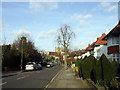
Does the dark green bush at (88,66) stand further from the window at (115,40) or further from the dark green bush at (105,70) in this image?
the window at (115,40)

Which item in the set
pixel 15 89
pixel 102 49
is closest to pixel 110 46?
pixel 102 49

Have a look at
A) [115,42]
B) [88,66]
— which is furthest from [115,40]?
[88,66]

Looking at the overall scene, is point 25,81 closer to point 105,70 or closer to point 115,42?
point 105,70

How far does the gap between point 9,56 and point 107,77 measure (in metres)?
32.4

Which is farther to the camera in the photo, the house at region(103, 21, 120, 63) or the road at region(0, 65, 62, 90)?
the house at region(103, 21, 120, 63)

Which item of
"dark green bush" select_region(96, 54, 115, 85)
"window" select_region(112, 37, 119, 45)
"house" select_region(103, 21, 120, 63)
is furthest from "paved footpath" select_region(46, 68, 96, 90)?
"window" select_region(112, 37, 119, 45)

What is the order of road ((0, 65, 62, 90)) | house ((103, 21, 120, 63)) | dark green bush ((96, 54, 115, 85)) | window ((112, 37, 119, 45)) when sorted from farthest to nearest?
window ((112, 37, 119, 45))
house ((103, 21, 120, 63))
road ((0, 65, 62, 90))
dark green bush ((96, 54, 115, 85))

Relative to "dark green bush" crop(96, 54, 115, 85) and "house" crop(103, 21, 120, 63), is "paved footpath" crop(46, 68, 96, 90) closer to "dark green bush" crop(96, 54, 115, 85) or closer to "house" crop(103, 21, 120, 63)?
"dark green bush" crop(96, 54, 115, 85)

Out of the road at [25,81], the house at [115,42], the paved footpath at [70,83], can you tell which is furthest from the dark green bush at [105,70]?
the house at [115,42]

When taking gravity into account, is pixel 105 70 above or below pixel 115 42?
below

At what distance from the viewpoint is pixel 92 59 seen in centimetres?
1505

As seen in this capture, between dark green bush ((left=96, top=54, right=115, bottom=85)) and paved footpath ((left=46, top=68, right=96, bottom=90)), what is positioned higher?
dark green bush ((left=96, top=54, right=115, bottom=85))

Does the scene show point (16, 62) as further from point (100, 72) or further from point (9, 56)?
point (100, 72)

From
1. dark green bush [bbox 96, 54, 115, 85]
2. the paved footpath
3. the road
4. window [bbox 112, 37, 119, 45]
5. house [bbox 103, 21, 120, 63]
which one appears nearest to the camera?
dark green bush [bbox 96, 54, 115, 85]
